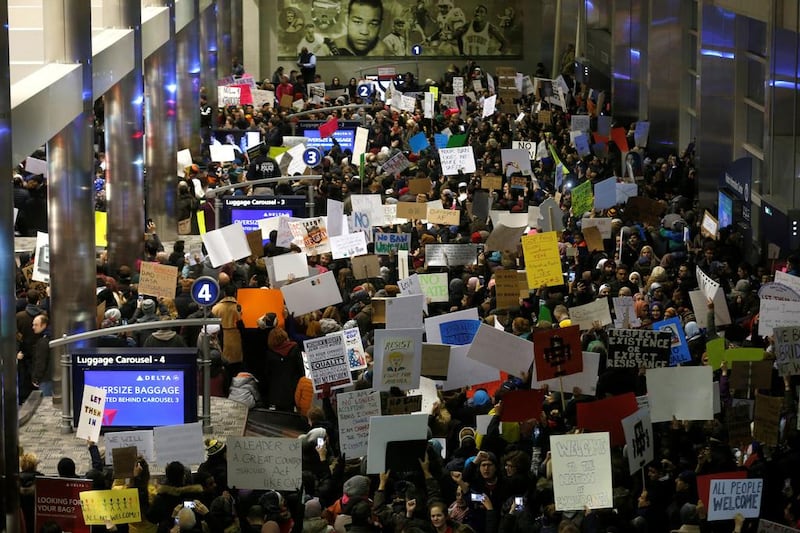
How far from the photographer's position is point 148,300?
67.3ft

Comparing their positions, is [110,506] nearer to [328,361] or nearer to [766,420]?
[328,361]

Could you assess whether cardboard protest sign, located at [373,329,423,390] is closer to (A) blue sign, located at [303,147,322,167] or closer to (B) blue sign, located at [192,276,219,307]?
(B) blue sign, located at [192,276,219,307]

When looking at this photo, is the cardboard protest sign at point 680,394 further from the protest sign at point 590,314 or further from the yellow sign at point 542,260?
the yellow sign at point 542,260

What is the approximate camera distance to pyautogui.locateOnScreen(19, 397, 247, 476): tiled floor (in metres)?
17.6

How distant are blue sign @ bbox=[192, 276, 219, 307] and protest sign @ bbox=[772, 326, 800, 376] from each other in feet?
19.5

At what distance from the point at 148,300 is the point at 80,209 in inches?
75.3

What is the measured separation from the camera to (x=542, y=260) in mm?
20641

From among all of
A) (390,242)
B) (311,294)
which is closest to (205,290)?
(311,294)

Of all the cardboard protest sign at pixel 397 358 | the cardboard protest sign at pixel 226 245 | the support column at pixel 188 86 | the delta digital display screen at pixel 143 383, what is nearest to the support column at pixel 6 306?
the delta digital display screen at pixel 143 383

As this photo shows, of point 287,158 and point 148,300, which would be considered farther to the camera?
point 287,158

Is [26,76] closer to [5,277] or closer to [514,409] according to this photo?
[5,277]

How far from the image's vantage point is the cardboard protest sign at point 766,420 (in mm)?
14820

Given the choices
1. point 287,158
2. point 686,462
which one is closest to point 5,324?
point 686,462

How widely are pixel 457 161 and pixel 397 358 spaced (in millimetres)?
13775
